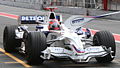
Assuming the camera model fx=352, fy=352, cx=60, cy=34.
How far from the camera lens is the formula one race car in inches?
336

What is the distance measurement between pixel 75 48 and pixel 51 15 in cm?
248

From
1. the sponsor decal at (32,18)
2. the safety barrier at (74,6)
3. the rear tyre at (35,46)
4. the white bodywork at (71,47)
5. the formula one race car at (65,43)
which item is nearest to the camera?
the white bodywork at (71,47)

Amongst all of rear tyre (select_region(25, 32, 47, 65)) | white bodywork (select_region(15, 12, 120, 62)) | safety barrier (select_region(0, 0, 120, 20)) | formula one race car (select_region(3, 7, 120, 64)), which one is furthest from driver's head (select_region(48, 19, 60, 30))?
safety barrier (select_region(0, 0, 120, 20))

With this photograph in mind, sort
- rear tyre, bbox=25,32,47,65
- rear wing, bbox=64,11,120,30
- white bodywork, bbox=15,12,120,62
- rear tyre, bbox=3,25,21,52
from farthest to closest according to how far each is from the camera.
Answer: rear tyre, bbox=3,25,21,52, rear wing, bbox=64,11,120,30, rear tyre, bbox=25,32,47,65, white bodywork, bbox=15,12,120,62

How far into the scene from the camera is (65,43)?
9.05m

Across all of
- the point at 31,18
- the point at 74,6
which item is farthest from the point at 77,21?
the point at 74,6

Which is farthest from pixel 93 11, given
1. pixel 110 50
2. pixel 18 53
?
pixel 110 50

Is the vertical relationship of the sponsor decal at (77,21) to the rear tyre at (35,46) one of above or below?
above

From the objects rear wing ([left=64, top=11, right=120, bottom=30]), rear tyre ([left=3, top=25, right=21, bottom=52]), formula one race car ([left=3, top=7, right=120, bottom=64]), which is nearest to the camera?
formula one race car ([left=3, top=7, right=120, bottom=64])

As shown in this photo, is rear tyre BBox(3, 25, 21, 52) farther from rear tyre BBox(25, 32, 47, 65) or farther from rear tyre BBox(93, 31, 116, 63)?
rear tyre BBox(93, 31, 116, 63)

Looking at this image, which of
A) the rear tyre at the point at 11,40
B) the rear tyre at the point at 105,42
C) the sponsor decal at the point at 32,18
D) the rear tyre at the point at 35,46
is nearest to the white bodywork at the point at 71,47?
the rear tyre at the point at 35,46

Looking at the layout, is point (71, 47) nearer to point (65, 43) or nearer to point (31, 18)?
point (65, 43)

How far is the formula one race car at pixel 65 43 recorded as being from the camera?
336 inches

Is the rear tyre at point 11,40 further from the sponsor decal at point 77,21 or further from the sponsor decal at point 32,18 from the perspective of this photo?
the sponsor decal at point 77,21
